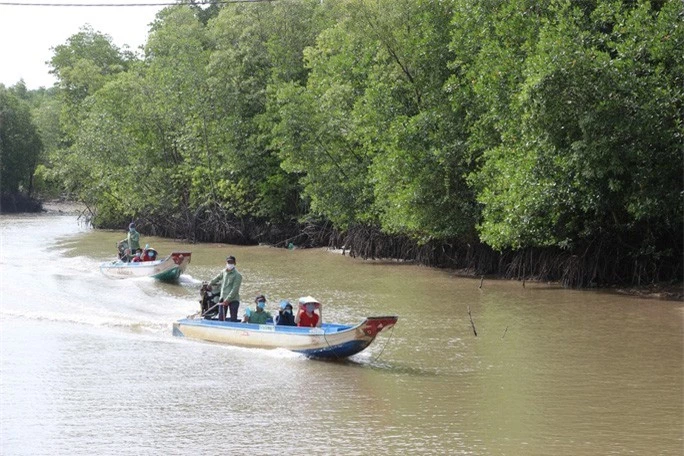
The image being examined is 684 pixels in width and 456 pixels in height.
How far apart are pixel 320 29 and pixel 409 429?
33.5 meters

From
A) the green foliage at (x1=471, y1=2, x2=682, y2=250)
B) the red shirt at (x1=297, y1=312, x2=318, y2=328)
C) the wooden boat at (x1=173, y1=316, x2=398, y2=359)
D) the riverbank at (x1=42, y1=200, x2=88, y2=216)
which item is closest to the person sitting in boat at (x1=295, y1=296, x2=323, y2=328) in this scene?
the red shirt at (x1=297, y1=312, x2=318, y2=328)

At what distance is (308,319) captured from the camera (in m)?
16.2

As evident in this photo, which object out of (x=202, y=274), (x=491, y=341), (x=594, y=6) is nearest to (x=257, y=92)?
(x=202, y=274)

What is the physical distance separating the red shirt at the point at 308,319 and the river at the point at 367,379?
26.0 inches

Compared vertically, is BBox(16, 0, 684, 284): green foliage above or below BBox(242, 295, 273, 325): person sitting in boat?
above

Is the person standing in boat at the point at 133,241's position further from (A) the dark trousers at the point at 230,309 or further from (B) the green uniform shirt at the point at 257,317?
(B) the green uniform shirt at the point at 257,317

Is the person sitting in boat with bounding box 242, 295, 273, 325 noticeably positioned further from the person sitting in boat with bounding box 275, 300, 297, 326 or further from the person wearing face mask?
the person wearing face mask

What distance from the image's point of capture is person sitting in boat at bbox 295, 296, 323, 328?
639 inches

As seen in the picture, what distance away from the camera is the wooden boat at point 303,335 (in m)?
15.1

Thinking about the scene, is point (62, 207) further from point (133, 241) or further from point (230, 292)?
point (230, 292)

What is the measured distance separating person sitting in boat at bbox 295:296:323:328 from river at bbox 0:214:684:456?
2.22ft

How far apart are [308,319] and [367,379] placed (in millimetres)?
2214

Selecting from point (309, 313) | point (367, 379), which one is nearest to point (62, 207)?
point (309, 313)

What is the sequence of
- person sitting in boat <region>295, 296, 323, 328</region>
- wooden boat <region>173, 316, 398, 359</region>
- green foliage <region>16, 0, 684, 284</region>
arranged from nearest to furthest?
wooden boat <region>173, 316, 398, 359</region> → person sitting in boat <region>295, 296, 323, 328</region> → green foliage <region>16, 0, 684, 284</region>
